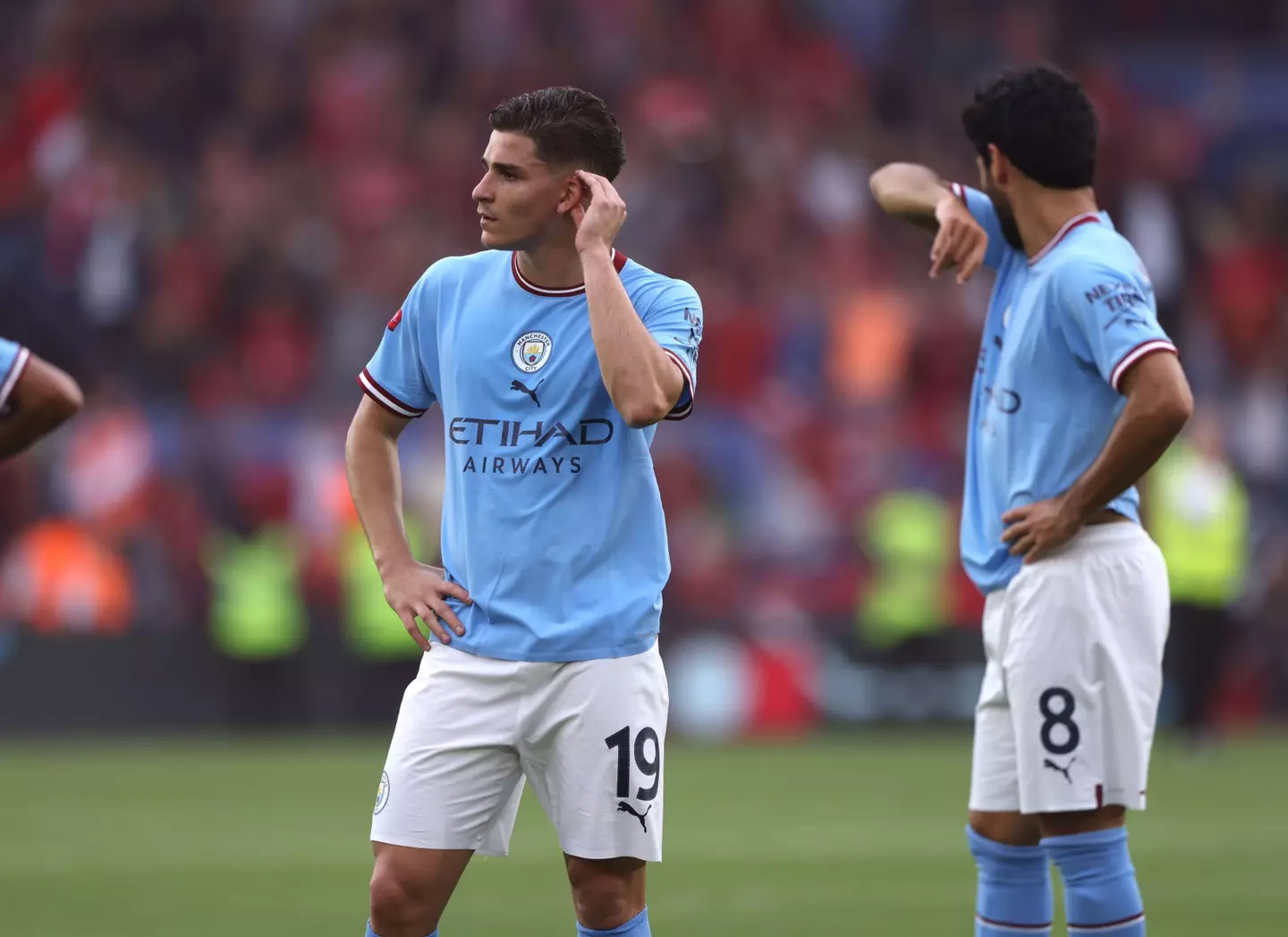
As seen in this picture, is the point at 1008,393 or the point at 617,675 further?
the point at 1008,393

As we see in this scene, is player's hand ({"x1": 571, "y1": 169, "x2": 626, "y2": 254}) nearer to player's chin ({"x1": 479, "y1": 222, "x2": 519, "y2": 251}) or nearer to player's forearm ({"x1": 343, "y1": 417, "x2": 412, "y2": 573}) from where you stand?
player's chin ({"x1": 479, "y1": 222, "x2": 519, "y2": 251})

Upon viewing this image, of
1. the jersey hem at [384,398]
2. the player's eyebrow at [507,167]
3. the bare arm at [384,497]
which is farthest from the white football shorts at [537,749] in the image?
the player's eyebrow at [507,167]

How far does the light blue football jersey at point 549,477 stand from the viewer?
4.64 meters

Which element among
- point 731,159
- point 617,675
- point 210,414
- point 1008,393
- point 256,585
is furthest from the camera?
point 731,159

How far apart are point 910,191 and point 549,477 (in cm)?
173

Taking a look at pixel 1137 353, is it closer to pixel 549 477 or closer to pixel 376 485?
pixel 549 477

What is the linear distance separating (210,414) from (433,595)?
38.4 feet

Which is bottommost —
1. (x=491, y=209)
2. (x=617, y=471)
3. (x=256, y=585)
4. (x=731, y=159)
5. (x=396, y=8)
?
(x=256, y=585)

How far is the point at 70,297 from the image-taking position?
16641 millimetres

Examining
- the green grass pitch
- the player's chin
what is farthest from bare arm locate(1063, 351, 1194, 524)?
the green grass pitch

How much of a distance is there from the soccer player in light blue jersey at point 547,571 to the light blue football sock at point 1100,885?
1047mm

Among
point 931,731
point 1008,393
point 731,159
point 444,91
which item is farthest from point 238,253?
point 1008,393

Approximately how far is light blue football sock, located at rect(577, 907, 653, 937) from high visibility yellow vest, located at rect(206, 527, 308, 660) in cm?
1037

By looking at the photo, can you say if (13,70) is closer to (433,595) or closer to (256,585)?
(256,585)
